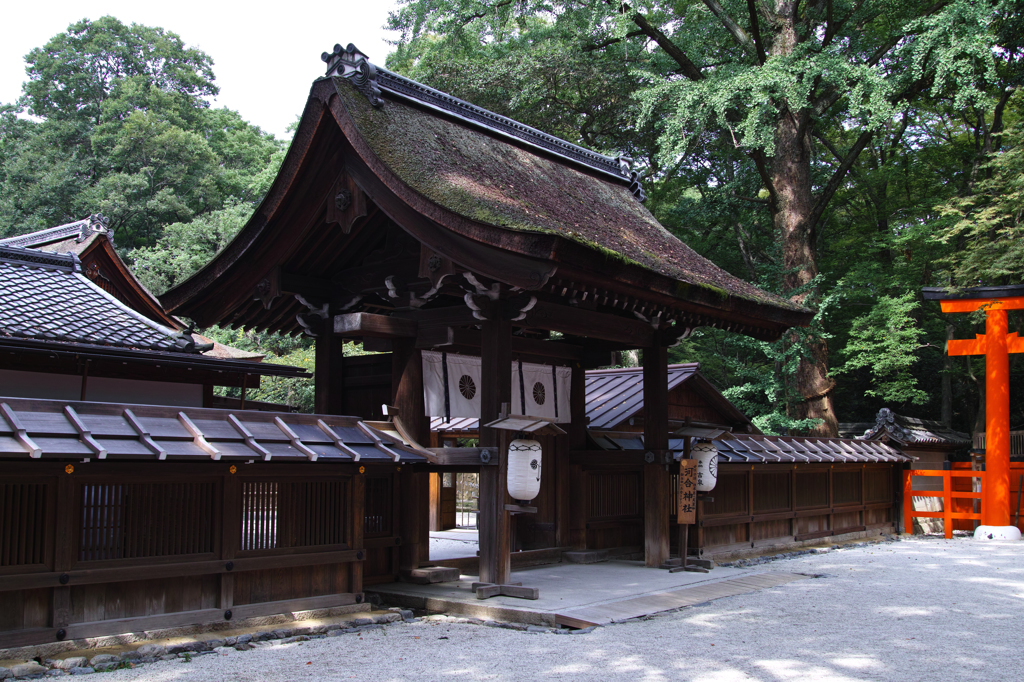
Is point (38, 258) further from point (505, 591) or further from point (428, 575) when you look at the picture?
point (505, 591)

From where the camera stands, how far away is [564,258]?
7.09 m

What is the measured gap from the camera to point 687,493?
10.4 metres

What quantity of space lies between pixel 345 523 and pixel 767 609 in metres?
4.37

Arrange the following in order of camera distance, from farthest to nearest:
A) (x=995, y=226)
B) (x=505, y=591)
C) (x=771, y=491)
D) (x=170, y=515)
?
(x=995, y=226) → (x=771, y=491) → (x=505, y=591) → (x=170, y=515)

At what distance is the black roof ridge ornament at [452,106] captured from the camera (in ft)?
28.9

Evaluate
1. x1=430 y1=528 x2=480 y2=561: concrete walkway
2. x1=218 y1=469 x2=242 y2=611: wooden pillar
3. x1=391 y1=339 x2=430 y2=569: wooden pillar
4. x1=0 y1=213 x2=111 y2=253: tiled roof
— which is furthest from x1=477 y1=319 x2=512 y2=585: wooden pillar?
x1=0 y1=213 x2=111 y2=253: tiled roof

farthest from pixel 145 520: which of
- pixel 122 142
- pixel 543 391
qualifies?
pixel 122 142

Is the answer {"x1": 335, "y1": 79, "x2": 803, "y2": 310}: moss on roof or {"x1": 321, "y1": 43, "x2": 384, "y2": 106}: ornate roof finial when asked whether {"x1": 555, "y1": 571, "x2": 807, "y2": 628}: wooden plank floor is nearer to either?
{"x1": 335, "y1": 79, "x2": 803, "y2": 310}: moss on roof

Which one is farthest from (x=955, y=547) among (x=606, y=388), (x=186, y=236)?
(x=186, y=236)

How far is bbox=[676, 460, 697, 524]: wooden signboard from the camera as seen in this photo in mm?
10352

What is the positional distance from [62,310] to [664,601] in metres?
7.73

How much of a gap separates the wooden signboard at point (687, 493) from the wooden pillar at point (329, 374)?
14.8ft

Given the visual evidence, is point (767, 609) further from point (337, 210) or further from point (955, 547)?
point (955, 547)

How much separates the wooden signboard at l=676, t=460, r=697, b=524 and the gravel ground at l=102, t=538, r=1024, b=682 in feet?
5.11
